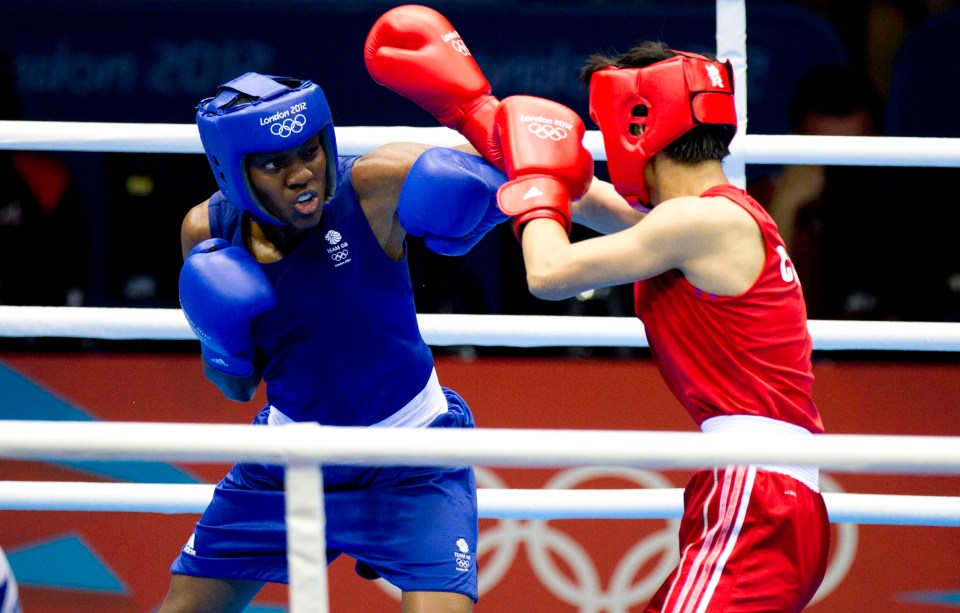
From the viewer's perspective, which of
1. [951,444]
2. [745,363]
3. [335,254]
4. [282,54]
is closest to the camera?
[951,444]

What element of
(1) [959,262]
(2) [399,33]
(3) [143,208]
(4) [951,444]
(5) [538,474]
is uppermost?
(2) [399,33]

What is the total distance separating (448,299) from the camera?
3.85 metres

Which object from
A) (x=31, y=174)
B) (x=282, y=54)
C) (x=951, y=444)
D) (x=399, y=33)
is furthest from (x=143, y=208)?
(x=951, y=444)

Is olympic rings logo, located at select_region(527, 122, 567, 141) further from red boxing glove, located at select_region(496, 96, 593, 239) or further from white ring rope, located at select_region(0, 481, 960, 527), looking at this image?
white ring rope, located at select_region(0, 481, 960, 527)

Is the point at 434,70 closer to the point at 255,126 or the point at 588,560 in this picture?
the point at 255,126

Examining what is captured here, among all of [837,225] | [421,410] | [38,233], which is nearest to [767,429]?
[421,410]

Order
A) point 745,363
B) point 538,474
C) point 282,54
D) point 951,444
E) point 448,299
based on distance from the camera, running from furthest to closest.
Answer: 1. point 282,54
2. point 448,299
3. point 538,474
4. point 745,363
5. point 951,444

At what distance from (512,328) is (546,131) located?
473 millimetres

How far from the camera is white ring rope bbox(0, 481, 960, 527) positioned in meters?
2.19

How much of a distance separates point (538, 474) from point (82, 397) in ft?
4.18

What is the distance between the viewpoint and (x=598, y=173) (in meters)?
4.25

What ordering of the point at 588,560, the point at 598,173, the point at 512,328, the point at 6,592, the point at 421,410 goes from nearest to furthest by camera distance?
1. the point at 6,592
2. the point at 421,410
3. the point at 512,328
4. the point at 588,560
5. the point at 598,173

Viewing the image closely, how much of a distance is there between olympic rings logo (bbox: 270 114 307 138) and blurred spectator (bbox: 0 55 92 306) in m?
2.27

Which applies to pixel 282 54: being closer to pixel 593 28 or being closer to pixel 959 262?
pixel 593 28
